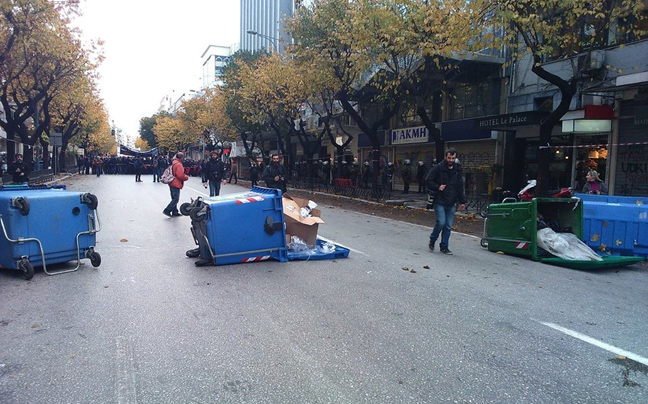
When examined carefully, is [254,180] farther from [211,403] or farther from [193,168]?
[193,168]

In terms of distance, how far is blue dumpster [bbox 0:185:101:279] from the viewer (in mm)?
6266

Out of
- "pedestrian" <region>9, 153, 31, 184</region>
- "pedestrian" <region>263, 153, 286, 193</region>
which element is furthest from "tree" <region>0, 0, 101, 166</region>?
"pedestrian" <region>263, 153, 286, 193</region>

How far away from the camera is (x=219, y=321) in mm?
4875

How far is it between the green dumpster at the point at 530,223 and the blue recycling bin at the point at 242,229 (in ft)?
13.7

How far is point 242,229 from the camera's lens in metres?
7.36

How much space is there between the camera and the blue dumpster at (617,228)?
8.62m

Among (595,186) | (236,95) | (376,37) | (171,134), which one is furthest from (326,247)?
(171,134)

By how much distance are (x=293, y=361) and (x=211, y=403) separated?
0.86m

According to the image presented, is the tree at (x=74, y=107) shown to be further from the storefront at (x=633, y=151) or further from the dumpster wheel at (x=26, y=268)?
the storefront at (x=633, y=151)

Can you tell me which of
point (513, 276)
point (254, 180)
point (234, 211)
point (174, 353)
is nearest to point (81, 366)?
point (174, 353)

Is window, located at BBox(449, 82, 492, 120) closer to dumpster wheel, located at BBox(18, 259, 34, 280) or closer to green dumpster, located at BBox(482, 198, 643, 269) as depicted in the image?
green dumpster, located at BBox(482, 198, 643, 269)

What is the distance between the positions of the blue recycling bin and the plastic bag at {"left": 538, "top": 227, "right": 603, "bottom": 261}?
4.51 m

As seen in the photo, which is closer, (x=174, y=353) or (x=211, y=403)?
(x=211, y=403)

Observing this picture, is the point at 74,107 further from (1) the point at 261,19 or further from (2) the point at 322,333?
(1) the point at 261,19
